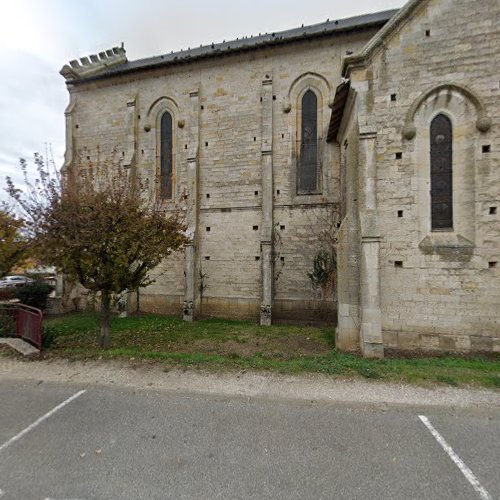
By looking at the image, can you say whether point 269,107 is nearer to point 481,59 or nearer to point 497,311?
point 481,59

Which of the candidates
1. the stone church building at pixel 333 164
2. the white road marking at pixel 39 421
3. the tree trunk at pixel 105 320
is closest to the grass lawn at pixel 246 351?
the tree trunk at pixel 105 320

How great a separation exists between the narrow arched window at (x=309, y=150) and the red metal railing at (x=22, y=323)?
33.1 ft

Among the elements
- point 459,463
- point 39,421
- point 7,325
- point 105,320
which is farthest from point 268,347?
point 7,325

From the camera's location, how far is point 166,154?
13188mm

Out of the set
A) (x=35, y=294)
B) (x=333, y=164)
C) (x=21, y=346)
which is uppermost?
(x=333, y=164)

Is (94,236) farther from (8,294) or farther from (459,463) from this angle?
(8,294)

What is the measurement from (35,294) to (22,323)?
6452 mm

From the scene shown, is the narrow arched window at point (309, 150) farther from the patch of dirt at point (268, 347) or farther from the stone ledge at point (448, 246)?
the patch of dirt at point (268, 347)

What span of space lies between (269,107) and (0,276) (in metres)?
12.0

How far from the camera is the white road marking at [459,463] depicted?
2.66 m

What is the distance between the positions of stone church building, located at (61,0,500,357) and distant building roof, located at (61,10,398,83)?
10 centimetres

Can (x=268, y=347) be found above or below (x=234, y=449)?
below

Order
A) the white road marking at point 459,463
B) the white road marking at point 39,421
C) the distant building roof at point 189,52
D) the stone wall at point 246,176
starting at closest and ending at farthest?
the white road marking at point 459,463, the white road marking at point 39,421, the stone wall at point 246,176, the distant building roof at point 189,52

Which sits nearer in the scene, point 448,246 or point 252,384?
point 252,384
